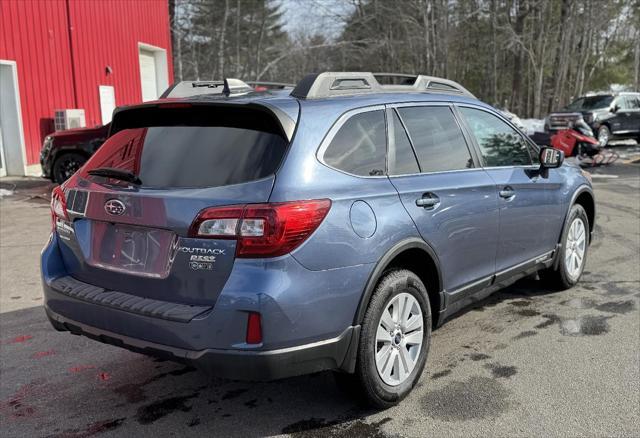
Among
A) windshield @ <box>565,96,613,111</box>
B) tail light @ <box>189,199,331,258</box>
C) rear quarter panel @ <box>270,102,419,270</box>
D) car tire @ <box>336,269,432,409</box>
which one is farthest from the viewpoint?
windshield @ <box>565,96,613,111</box>

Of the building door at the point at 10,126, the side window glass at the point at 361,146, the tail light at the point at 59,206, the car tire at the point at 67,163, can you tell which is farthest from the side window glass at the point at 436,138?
the building door at the point at 10,126

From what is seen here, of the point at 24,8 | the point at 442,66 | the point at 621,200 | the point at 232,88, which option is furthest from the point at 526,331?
the point at 442,66

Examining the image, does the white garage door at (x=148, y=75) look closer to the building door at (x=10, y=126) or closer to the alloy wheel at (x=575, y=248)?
the building door at (x=10, y=126)

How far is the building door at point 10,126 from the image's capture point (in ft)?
45.5

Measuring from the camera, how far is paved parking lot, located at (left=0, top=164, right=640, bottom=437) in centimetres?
318

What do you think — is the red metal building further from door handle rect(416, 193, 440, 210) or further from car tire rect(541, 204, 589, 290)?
door handle rect(416, 193, 440, 210)

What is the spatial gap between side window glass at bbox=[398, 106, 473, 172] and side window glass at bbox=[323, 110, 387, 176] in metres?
0.30

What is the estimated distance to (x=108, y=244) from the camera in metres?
3.12

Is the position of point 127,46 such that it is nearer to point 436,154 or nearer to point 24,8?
point 24,8

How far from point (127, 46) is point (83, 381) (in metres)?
17.1

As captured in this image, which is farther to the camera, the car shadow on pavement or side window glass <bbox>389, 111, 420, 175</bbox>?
side window glass <bbox>389, 111, 420, 175</bbox>

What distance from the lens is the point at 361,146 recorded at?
10.9ft

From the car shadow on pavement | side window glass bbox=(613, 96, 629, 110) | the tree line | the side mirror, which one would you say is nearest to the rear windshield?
the car shadow on pavement

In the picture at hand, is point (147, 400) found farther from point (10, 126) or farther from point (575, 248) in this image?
point (10, 126)
